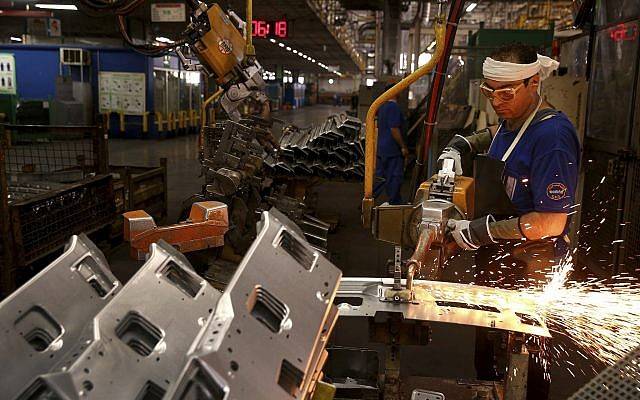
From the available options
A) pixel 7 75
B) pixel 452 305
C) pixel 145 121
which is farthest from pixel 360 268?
pixel 7 75

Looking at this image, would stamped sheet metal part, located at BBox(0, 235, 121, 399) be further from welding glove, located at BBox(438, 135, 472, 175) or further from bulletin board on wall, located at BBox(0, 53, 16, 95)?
bulletin board on wall, located at BBox(0, 53, 16, 95)

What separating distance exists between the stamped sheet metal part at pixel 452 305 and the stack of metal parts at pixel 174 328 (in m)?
0.62

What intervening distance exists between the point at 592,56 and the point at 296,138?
3.30 meters

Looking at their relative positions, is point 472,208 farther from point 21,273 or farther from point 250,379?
point 21,273

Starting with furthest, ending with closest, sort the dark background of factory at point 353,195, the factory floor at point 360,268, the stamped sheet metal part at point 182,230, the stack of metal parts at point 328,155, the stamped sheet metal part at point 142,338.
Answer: the stack of metal parts at point 328,155, the factory floor at point 360,268, the dark background of factory at point 353,195, the stamped sheet metal part at point 182,230, the stamped sheet metal part at point 142,338

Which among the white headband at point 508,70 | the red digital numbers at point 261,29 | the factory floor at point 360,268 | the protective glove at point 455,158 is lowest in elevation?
the factory floor at point 360,268

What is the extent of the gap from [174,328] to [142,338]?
84mm

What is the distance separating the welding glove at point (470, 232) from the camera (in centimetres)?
258

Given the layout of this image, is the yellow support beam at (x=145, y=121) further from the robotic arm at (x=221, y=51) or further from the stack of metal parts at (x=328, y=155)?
the robotic arm at (x=221, y=51)

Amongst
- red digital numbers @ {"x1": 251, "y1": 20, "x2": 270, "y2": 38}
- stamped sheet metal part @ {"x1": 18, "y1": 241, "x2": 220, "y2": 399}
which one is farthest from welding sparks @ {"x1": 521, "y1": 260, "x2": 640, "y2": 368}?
red digital numbers @ {"x1": 251, "y1": 20, "x2": 270, "y2": 38}

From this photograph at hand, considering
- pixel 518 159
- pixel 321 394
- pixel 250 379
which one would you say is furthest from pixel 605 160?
pixel 250 379

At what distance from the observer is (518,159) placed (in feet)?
9.19

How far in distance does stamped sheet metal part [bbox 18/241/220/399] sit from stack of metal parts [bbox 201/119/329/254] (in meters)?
3.44

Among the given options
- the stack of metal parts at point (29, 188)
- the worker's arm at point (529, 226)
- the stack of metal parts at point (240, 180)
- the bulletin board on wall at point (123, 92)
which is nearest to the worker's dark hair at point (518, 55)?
the worker's arm at point (529, 226)
